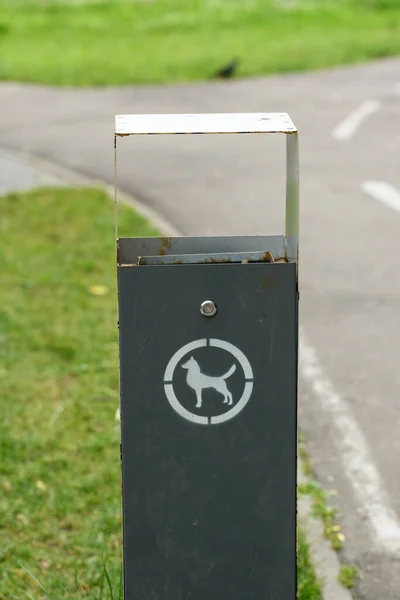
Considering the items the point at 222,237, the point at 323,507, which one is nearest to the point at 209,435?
the point at 222,237

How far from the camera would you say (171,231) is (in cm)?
880

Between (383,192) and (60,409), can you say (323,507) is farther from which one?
(383,192)

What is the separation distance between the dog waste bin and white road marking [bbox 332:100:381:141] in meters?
9.41

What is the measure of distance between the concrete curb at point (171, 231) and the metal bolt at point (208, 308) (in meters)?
1.49

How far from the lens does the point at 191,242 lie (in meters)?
3.35

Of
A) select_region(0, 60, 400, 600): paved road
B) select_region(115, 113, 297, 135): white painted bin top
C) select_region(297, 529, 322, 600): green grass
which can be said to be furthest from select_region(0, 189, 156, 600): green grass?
select_region(115, 113, 297, 135): white painted bin top

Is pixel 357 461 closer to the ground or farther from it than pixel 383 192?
closer to the ground

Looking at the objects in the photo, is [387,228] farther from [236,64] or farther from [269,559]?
[236,64]

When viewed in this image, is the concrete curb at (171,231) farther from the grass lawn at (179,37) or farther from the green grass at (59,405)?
the grass lawn at (179,37)

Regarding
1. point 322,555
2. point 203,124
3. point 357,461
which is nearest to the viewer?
point 203,124

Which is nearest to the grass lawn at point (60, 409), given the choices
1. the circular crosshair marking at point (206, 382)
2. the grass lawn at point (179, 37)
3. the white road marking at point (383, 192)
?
the circular crosshair marking at point (206, 382)

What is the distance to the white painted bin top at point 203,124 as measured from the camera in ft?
10.2

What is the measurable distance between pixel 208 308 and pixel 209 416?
32 cm

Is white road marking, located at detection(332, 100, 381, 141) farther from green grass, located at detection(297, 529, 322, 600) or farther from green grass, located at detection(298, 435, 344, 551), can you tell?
green grass, located at detection(297, 529, 322, 600)
